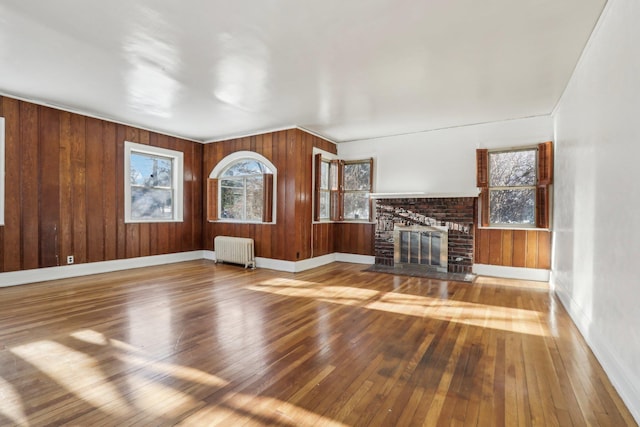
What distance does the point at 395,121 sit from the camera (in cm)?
538

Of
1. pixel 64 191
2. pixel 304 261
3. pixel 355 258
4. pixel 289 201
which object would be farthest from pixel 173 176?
pixel 355 258

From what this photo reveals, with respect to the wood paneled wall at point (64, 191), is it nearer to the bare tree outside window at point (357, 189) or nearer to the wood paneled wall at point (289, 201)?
the wood paneled wall at point (289, 201)

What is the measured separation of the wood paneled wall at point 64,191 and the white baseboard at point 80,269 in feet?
0.28

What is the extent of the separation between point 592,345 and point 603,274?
637 millimetres

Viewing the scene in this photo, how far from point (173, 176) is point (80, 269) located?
2.44 meters

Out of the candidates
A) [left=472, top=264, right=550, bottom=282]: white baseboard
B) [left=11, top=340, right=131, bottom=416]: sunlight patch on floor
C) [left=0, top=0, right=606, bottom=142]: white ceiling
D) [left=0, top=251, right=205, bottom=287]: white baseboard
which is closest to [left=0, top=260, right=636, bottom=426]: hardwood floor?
[left=11, top=340, right=131, bottom=416]: sunlight patch on floor

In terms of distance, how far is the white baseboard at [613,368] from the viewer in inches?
68.4

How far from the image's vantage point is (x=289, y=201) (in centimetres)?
577

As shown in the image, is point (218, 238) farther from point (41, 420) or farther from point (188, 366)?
point (41, 420)

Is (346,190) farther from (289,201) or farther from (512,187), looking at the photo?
(512,187)

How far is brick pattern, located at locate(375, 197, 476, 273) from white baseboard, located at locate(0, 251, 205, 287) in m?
4.32

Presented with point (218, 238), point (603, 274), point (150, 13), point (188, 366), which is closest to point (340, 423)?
point (188, 366)

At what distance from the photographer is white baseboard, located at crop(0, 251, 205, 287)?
4.40 meters

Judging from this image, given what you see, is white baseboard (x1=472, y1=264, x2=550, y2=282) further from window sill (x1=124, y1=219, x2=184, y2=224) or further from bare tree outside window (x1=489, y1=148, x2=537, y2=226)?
window sill (x1=124, y1=219, x2=184, y2=224)
